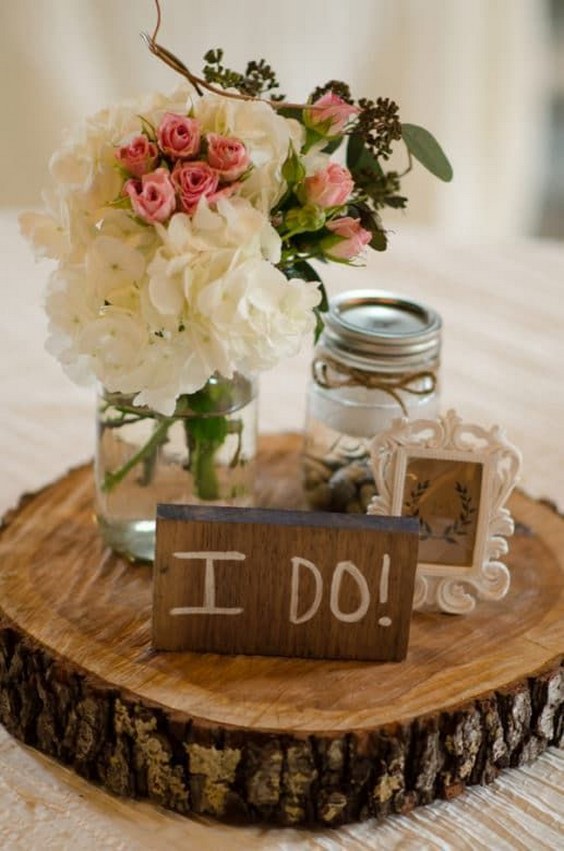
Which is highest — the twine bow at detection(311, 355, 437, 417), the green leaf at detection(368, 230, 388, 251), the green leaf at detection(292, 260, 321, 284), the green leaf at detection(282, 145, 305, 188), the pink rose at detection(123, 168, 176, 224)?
the green leaf at detection(282, 145, 305, 188)

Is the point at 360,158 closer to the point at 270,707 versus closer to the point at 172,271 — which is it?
the point at 172,271

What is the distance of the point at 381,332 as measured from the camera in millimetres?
1301

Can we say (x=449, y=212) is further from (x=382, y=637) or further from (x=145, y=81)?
(x=382, y=637)

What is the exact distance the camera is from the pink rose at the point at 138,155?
3.45 ft

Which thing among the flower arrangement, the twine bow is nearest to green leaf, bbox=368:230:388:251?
the flower arrangement

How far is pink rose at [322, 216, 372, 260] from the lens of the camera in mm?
1123

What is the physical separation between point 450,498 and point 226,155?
1.35ft

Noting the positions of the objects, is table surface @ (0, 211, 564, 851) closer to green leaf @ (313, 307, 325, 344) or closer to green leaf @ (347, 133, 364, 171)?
green leaf @ (313, 307, 325, 344)

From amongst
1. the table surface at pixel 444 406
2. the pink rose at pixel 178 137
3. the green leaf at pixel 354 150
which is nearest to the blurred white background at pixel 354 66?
the table surface at pixel 444 406

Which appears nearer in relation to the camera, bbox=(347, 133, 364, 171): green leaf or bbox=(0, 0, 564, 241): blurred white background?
bbox=(347, 133, 364, 171): green leaf

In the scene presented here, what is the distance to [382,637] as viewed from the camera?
1166mm

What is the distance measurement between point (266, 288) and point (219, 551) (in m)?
0.24

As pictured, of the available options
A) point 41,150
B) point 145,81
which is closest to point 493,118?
point 145,81

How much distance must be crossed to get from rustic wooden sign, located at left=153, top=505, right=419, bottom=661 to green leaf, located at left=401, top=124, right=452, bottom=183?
34 cm
